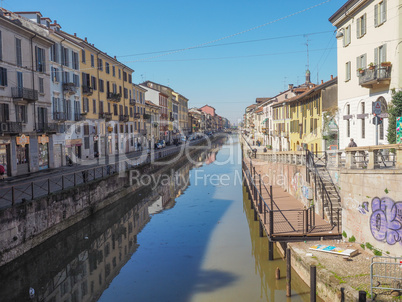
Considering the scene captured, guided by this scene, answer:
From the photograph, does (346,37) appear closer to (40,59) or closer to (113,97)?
(40,59)

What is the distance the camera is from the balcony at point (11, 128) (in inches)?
858

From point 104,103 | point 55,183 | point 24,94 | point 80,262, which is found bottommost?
point 80,262

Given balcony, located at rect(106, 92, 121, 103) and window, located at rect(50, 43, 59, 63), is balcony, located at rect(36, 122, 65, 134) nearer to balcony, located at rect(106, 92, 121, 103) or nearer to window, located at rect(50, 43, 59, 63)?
window, located at rect(50, 43, 59, 63)

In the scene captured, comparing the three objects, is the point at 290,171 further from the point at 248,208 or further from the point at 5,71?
the point at 5,71

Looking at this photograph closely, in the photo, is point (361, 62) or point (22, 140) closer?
point (361, 62)

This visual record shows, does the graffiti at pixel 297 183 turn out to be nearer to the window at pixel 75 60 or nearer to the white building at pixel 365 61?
the white building at pixel 365 61

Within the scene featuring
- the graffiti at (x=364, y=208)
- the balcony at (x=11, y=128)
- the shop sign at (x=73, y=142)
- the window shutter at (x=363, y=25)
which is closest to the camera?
the graffiti at (x=364, y=208)

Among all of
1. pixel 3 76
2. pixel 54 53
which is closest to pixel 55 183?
pixel 3 76

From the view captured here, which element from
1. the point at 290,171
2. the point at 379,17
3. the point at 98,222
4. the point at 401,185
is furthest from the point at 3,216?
the point at 379,17

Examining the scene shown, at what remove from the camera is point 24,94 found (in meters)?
23.6

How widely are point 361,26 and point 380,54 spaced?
2.76 m

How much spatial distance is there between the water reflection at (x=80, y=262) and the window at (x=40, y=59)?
42.5 feet

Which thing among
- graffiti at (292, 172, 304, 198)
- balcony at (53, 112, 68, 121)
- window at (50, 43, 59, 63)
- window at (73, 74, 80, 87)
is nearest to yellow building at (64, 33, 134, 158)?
window at (73, 74, 80, 87)

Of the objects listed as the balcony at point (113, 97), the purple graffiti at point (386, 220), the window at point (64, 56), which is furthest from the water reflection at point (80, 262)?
the balcony at point (113, 97)
